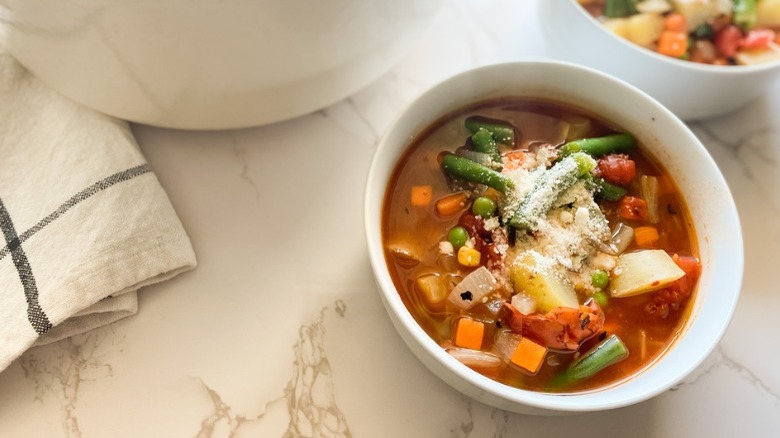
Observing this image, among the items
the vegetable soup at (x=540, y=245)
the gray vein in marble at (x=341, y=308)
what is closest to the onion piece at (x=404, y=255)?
the vegetable soup at (x=540, y=245)

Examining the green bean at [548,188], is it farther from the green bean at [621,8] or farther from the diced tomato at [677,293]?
the green bean at [621,8]

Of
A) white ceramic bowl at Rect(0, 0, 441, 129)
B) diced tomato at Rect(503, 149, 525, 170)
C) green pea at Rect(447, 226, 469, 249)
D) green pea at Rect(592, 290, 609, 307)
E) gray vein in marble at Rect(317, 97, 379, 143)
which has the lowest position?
green pea at Rect(592, 290, 609, 307)

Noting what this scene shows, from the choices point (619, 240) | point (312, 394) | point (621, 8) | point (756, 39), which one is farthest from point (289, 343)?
point (756, 39)

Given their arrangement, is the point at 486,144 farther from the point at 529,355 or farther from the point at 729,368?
the point at 729,368

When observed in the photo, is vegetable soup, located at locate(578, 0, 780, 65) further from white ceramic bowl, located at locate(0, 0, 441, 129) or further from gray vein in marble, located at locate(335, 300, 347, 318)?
gray vein in marble, located at locate(335, 300, 347, 318)

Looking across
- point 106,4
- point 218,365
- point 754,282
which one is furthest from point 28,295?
point 754,282

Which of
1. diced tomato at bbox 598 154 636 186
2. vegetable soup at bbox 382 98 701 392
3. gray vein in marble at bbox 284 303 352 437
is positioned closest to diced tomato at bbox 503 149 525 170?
vegetable soup at bbox 382 98 701 392

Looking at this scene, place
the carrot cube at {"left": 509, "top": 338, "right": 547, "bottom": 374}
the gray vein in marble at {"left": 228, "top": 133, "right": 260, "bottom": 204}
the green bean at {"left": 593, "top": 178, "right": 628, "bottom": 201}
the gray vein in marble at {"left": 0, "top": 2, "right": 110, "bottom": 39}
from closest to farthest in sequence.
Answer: the gray vein in marble at {"left": 0, "top": 2, "right": 110, "bottom": 39} → the carrot cube at {"left": 509, "top": 338, "right": 547, "bottom": 374} → the green bean at {"left": 593, "top": 178, "right": 628, "bottom": 201} → the gray vein in marble at {"left": 228, "top": 133, "right": 260, "bottom": 204}
